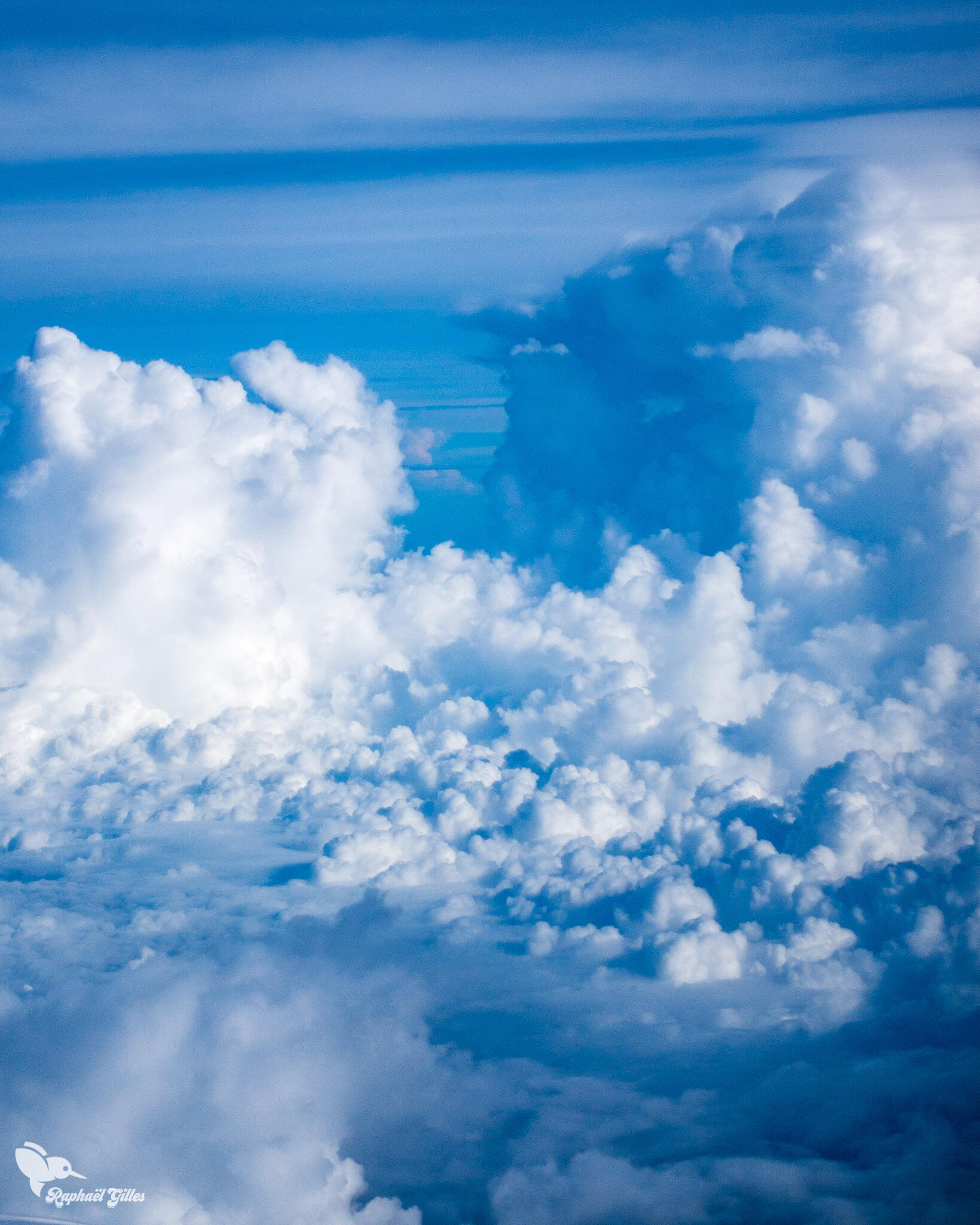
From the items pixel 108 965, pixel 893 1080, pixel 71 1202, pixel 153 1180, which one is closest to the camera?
pixel 71 1202

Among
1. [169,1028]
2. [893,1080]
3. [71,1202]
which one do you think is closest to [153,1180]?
[71,1202]

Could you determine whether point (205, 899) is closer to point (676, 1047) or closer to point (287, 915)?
point (287, 915)

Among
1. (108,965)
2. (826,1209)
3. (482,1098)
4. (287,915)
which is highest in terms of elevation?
(287,915)
